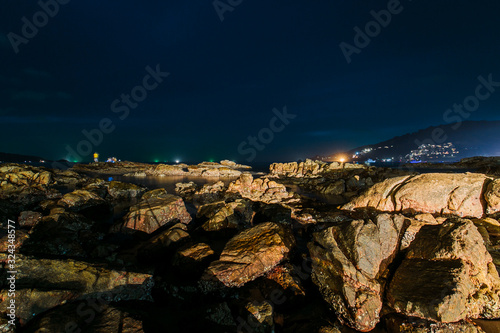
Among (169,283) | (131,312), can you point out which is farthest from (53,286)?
(169,283)

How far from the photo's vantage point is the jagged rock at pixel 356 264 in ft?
20.5

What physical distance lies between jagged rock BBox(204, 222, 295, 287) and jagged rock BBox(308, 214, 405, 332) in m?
1.70

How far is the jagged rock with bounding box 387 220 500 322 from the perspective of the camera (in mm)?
5758

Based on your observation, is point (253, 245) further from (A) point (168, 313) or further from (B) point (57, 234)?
(B) point (57, 234)

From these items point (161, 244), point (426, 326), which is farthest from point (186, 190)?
point (426, 326)

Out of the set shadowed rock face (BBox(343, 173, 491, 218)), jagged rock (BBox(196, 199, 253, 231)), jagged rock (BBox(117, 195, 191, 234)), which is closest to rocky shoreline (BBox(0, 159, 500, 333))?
jagged rock (BBox(117, 195, 191, 234))

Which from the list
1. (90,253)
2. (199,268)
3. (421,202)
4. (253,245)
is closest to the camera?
(199,268)

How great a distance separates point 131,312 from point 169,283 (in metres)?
2.03

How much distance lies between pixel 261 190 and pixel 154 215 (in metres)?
15.3

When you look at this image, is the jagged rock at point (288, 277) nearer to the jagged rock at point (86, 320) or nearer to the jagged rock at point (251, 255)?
the jagged rock at point (251, 255)

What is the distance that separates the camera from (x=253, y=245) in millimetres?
9289

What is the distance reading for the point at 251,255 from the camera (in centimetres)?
870

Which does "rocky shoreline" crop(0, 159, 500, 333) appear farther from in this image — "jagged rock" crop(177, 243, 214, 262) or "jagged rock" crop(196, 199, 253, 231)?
"jagged rock" crop(196, 199, 253, 231)
